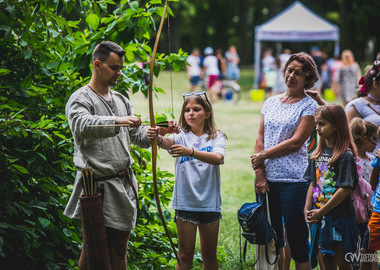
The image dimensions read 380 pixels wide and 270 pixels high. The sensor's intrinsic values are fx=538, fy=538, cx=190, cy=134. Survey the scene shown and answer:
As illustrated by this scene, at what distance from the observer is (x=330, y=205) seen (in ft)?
12.4

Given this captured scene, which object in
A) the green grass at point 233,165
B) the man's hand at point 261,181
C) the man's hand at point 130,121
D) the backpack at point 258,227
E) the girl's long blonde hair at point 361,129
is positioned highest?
the man's hand at point 130,121

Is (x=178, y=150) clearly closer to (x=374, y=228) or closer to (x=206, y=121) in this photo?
(x=206, y=121)

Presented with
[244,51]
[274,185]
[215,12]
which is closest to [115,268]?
[274,185]

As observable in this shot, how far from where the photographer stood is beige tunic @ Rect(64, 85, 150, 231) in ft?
10.4

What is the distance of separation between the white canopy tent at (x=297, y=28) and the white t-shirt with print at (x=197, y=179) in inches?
741

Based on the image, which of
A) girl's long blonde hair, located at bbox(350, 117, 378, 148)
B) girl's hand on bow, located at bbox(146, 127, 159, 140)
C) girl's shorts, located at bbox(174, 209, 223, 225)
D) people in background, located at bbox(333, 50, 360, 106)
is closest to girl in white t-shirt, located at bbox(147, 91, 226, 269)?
girl's shorts, located at bbox(174, 209, 223, 225)

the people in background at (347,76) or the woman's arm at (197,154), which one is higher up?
the woman's arm at (197,154)

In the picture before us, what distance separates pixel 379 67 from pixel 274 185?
4.75ft

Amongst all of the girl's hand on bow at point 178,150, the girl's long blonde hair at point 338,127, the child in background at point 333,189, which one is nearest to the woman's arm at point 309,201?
the child in background at point 333,189

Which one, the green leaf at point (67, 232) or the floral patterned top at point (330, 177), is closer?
the floral patterned top at point (330, 177)

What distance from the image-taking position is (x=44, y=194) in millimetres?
4043

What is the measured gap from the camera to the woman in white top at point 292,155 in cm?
391

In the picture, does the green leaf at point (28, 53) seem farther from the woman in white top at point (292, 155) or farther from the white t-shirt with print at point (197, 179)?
the woman in white top at point (292, 155)

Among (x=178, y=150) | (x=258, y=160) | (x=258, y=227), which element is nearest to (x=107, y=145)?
(x=178, y=150)
